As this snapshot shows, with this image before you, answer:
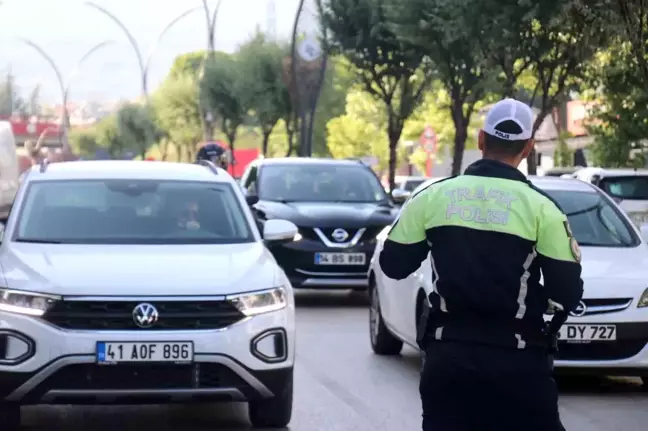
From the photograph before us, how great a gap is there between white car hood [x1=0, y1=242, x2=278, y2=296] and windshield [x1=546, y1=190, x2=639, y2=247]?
11.1 ft

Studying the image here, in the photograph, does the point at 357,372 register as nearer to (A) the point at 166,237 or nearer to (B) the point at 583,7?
(A) the point at 166,237

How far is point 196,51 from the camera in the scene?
501 ft

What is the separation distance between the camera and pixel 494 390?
15.1ft

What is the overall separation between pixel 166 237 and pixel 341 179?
31.8 ft

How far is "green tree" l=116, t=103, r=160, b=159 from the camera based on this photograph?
115875mm

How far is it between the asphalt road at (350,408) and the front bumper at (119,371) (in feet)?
2.53

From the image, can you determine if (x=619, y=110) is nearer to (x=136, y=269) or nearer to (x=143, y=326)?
(x=136, y=269)

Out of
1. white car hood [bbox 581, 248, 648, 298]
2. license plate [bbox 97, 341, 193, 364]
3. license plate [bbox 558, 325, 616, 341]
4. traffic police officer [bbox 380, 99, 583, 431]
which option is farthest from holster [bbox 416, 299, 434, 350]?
license plate [bbox 558, 325, 616, 341]

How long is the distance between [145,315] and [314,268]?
29.2ft

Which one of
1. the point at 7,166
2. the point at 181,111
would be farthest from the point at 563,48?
the point at 181,111

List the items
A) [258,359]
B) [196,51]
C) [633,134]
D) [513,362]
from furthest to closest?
[196,51] < [633,134] < [258,359] < [513,362]

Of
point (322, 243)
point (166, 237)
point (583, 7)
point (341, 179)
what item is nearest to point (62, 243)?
point (166, 237)

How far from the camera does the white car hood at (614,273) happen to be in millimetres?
9930

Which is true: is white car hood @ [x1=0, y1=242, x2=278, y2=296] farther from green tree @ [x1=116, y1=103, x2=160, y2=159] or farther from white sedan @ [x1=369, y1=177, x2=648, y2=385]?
green tree @ [x1=116, y1=103, x2=160, y2=159]
